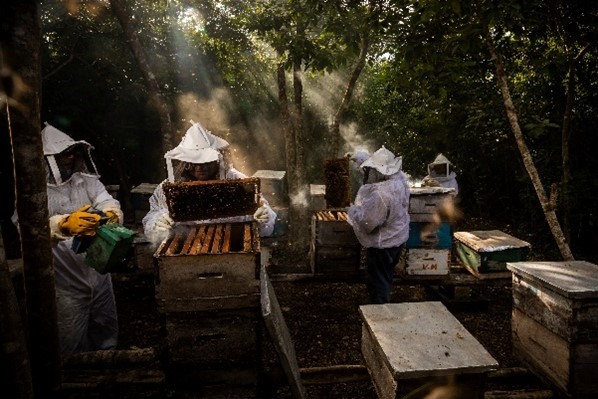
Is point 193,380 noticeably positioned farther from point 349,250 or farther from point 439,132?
point 439,132

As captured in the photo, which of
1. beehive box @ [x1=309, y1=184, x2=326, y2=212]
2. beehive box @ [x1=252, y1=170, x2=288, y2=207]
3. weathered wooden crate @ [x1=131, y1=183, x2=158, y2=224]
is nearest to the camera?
weathered wooden crate @ [x1=131, y1=183, x2=158, y2=224]

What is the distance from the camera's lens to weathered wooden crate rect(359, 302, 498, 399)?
5.63 ft

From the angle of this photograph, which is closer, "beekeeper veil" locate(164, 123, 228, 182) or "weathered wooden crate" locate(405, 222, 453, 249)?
"beekeeper veil" locate(164, 123, 228, 182)

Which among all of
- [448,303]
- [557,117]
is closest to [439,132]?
[557,117]

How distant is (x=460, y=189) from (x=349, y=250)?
26.1 feet

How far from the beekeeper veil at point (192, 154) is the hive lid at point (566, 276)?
2.37 metres

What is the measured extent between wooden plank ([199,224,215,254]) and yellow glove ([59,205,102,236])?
30.4 inches

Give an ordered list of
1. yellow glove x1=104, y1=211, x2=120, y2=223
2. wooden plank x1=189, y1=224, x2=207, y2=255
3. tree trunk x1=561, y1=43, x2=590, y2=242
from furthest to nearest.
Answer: tree trunk x1=561, y1=43, x2=590, y2=242 → yellow glove x1=104, y1=211, x2=120, y2=223 → wooden plank x1=189, y1=224, x2=207, y2=255

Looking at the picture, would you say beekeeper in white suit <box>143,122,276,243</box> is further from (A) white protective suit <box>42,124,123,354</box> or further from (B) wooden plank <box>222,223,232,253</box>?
(A) white protective suit <box>42,124,123,354</box>

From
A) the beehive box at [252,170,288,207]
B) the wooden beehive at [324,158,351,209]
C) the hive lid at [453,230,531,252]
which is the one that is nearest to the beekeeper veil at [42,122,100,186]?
the wooden beehive at [324,158,351,209]

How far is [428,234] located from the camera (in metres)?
3.99

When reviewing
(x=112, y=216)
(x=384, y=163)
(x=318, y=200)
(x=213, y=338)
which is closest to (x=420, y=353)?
(x=213, y=338)

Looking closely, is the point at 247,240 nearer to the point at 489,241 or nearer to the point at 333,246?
the point at 333,246

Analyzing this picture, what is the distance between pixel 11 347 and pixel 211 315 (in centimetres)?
89
